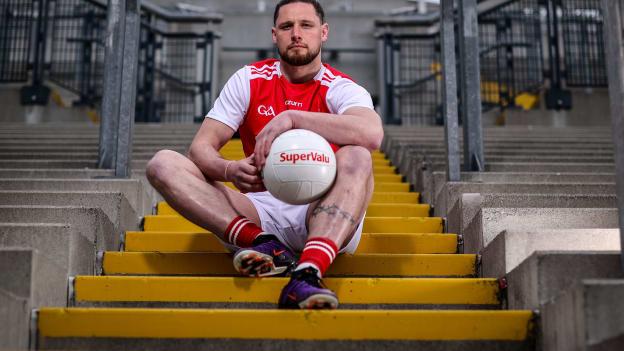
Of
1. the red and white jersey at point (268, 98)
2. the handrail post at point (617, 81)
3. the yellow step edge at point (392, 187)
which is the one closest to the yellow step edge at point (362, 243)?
the red and white jersey at point (268, 98)

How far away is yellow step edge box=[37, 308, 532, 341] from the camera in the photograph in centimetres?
240

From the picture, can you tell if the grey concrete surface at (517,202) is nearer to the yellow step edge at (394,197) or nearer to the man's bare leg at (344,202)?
the man's bare leg at (344,202)

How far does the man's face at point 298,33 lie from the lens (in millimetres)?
3234

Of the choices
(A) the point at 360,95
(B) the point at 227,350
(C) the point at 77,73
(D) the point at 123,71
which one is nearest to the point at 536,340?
(B) the point at 227,350

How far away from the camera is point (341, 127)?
116 inches

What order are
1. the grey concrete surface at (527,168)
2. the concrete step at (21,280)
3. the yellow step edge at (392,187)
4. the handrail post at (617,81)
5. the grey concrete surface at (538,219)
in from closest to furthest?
1. the handrail post at (617,81)
2. the concrete step at (21,280)
3. the grey concrete surface at (538,219)
4. the grey concrete surface at (527,168)
5. the yellow step edge at (392,187)

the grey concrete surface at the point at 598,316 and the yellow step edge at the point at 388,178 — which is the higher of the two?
the yellow step edge at the point at 388,178

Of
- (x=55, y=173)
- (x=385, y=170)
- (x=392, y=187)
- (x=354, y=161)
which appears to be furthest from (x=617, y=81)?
(x=55, y=173)

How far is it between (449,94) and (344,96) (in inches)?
46.7

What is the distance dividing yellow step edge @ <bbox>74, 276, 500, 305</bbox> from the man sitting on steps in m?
0.08

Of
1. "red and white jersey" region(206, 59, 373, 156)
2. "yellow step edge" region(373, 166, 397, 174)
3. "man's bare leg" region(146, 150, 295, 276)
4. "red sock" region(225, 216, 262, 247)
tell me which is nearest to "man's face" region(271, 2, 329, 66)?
"red and white jersey" region(206, 59, 373, 156)

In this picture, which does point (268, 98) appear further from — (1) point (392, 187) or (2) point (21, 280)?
(1) point (392, 187)

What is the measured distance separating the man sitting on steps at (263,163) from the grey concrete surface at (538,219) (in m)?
0.54

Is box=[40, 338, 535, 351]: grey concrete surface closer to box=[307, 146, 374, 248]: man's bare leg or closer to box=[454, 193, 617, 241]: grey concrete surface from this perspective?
box=[307, 146, 374, 248]: man's bare leg
